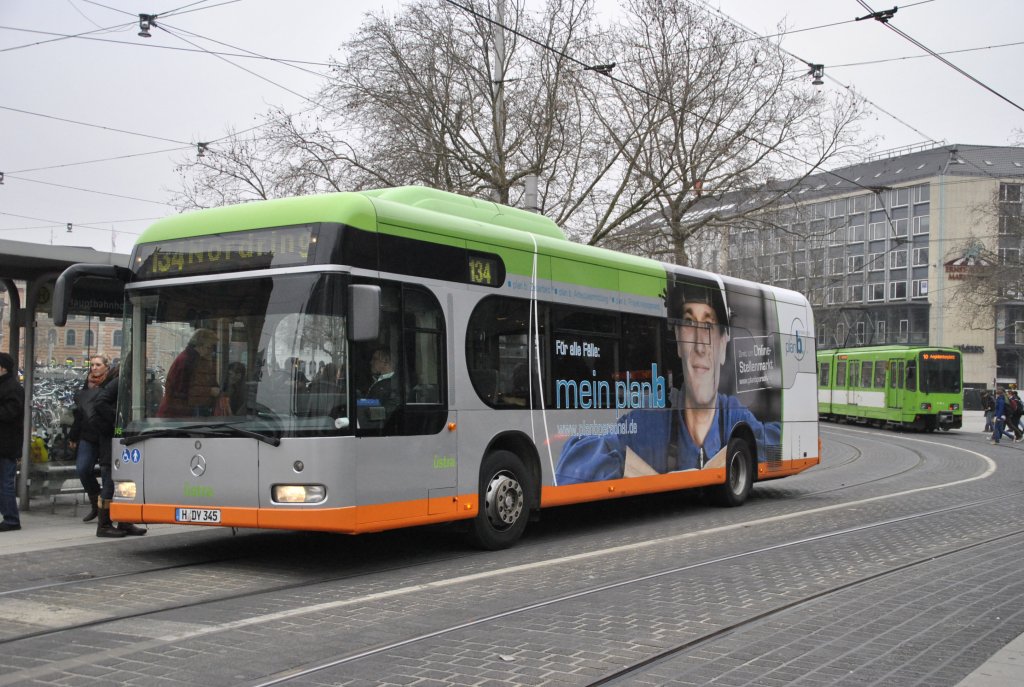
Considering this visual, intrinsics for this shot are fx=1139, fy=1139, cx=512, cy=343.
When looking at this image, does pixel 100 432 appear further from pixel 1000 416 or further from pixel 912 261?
pixel 912 261

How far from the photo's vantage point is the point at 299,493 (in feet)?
28.6

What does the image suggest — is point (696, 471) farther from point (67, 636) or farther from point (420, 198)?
point (67, 636)

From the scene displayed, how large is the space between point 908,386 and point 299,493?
123 feet

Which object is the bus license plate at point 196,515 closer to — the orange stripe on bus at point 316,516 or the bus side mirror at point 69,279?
the orange stripe on bus at point 316,516

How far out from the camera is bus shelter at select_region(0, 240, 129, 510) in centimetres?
1210

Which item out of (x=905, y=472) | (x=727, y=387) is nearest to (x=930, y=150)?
(x=905, y=472)

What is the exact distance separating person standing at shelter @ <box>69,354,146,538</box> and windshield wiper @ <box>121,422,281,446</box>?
1.67m

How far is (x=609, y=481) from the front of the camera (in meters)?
12.4

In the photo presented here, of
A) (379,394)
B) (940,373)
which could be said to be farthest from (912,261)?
(379,394)

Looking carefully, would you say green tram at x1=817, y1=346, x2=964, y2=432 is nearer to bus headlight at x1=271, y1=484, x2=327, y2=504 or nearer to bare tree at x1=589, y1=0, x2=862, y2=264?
bare tree at x1=589, y1=0, x2=862, y2=264

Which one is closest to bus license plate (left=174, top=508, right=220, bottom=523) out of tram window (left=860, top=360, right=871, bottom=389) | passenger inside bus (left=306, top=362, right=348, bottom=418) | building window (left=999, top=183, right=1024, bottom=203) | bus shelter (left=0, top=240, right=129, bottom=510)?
passenger inside bus (left=306, top=362, right=348, bottom=418)

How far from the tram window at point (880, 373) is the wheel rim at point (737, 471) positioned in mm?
30499

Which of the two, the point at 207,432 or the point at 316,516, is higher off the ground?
the point at 207,432

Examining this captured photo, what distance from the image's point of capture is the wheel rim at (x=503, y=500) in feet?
34.5
